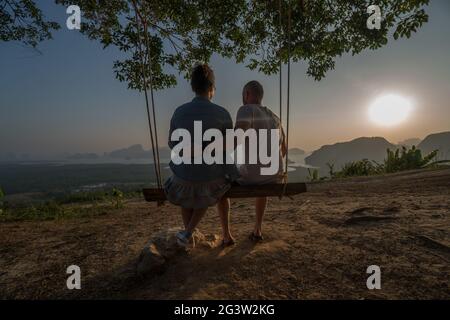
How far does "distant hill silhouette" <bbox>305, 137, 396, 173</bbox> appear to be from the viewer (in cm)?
13262

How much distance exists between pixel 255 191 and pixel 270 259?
65 centimetres

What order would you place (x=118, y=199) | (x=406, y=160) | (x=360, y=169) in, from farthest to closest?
(x=360, y=169) → (x=406, y=160) → (x=118, y=199)

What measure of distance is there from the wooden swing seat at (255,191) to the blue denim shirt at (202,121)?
0.20 meters

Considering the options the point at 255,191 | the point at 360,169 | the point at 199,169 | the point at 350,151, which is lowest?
the point at 360,169

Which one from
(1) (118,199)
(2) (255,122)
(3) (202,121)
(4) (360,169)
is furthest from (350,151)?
(3) (202,121)

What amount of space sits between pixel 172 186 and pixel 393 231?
102 inches

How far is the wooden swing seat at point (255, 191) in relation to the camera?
284 cm

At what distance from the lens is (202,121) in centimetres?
275

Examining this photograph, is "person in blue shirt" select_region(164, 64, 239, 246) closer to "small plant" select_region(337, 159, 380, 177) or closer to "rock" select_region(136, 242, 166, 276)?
"rock" select_region(136, 242, 166, 276)

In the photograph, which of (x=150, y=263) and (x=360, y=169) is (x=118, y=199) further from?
(x=360, y=169)

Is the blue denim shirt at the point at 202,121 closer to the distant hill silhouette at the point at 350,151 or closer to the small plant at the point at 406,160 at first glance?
the small plant at the point at 406,160

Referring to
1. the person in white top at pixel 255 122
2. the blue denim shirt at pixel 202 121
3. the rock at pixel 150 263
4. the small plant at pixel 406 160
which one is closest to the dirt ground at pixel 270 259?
the rock at pixel 150 263

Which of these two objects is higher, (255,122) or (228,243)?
(255,122)

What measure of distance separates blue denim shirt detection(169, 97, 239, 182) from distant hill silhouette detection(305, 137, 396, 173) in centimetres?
13296
